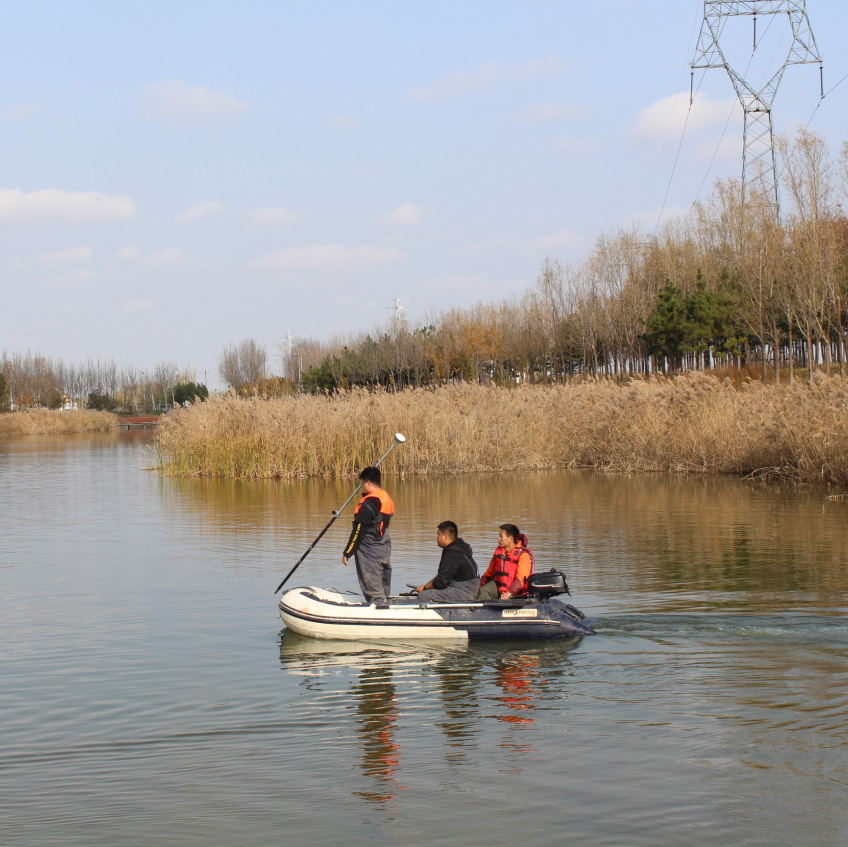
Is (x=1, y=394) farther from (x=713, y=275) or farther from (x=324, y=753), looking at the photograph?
(x=324, y=753)

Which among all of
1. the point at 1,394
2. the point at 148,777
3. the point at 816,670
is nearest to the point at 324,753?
the point at 148,777

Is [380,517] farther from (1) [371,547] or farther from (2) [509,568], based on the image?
(2) [509,568]

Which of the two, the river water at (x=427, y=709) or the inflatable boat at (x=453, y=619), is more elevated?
the inflatable boat at (x=453, y=619)

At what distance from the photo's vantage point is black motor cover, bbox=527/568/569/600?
10656 mm

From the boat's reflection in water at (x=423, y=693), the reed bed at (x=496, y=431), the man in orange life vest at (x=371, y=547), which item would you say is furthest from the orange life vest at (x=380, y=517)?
the reed bed at (x=496, y=431)

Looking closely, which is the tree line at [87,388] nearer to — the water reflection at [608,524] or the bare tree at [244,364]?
the bare tree at [244,364]

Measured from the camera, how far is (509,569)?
10727 millimetres

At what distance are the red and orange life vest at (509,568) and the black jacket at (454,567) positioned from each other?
23 cm

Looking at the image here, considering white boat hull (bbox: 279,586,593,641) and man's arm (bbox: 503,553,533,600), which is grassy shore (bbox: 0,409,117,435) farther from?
man's arm (bbox: 503,553,533,600)

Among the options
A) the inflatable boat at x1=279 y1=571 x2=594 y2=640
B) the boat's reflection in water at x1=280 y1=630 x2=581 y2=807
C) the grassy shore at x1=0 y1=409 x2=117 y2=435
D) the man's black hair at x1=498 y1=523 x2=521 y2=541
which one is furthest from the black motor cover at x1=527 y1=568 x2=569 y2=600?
the grassy shore at x1=0 y1=409 x2=117 y2=435

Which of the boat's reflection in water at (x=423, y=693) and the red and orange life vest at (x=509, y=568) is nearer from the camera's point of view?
the boat's reflection in water at (x=423, y=693)

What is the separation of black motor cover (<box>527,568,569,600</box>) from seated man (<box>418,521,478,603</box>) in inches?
22.7

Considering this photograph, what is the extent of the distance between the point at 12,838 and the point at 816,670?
635cm

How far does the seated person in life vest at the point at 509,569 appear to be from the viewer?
10664 mm
